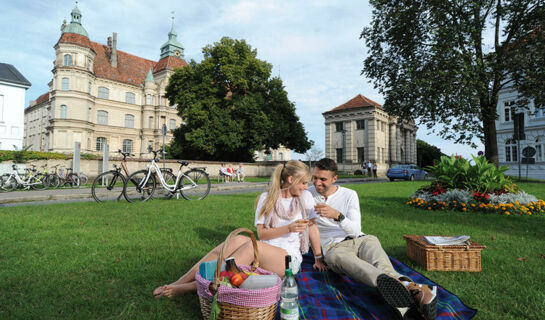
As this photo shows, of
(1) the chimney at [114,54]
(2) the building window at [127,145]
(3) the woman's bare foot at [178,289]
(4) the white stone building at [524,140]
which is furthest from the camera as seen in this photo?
(1) the chimney at [114,54]

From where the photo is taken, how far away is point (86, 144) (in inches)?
1933

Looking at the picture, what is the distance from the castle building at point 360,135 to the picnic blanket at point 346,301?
36203 mm

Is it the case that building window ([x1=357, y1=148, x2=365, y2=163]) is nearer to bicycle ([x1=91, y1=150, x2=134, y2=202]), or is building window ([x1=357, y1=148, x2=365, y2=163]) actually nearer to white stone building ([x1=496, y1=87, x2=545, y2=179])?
white stone building ([x1=496, y1=87, x2=545, y2=179])

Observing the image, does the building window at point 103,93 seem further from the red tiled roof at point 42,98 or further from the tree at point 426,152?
the tree at point 426,152

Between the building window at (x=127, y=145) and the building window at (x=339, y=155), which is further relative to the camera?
the building window at (x=127, y=145)

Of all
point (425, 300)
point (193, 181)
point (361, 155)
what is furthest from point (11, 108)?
point (361, 155)

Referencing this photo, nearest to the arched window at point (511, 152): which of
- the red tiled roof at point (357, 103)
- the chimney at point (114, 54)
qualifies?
the red tiled roof at point (357, 103)

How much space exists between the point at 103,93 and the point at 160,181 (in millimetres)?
51376

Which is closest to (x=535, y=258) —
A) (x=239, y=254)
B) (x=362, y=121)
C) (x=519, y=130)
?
(x=239, y=254)

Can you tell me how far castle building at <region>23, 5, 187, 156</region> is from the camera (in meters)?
46.4

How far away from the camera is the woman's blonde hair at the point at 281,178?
319 cm

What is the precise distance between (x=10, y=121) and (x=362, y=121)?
123ft

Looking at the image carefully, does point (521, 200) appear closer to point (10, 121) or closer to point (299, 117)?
point (299, 117)

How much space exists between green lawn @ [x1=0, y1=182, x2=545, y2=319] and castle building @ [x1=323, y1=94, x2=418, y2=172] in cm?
3298
